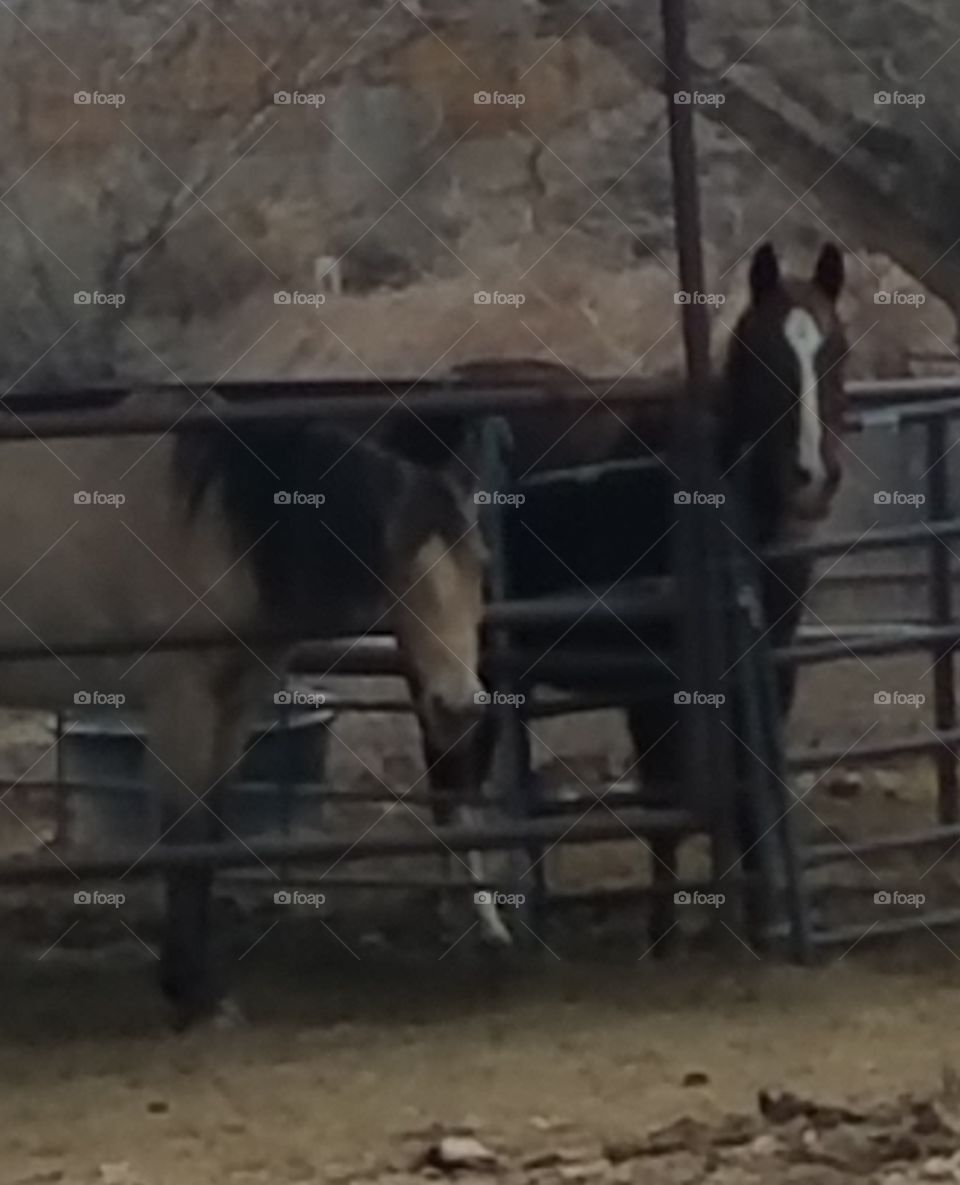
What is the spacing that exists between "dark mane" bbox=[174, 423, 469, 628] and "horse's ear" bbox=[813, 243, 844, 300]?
0.66 m

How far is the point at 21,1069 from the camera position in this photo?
1.58m

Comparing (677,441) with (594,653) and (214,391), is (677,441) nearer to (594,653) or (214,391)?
(594,653)

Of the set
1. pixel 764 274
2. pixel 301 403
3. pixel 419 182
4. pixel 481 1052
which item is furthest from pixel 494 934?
pixel 419 182

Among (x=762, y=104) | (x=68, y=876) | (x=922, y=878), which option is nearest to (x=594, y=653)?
(x=922, y=878)

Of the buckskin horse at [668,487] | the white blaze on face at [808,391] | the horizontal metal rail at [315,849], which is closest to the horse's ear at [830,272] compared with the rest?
the buckskin horse at [668,487]

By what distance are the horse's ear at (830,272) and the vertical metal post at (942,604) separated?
229mm

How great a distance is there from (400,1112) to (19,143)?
6.60ft

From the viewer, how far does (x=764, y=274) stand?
6.72 feet

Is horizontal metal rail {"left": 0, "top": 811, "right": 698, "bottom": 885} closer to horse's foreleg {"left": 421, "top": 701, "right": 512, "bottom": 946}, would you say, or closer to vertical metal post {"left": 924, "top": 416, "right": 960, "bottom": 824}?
horse's foreleg {"left": 421, "top": 701, "right": 512, "bottom": 946}

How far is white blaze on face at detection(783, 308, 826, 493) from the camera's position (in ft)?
6.41

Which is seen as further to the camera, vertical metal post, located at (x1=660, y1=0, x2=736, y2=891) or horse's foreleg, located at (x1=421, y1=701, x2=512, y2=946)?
horse's foreleg, located at (x1=421, y1=701, x2=512, y2=946)

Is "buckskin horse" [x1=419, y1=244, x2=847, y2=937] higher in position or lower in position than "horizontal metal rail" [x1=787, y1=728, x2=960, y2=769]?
higher

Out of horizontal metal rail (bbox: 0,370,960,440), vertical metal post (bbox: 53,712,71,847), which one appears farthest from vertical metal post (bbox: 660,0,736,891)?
vertical metal post (bbox: 53,712,71,847)

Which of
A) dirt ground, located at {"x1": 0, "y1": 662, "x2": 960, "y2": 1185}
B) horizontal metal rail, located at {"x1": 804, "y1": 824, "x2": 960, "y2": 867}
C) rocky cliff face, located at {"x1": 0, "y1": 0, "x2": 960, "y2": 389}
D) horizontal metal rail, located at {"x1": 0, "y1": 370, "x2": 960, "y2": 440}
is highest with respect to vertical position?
rocky cliff face, located at {"x1": 0, "y1": 0, "x2": 960, "y2": 389}
